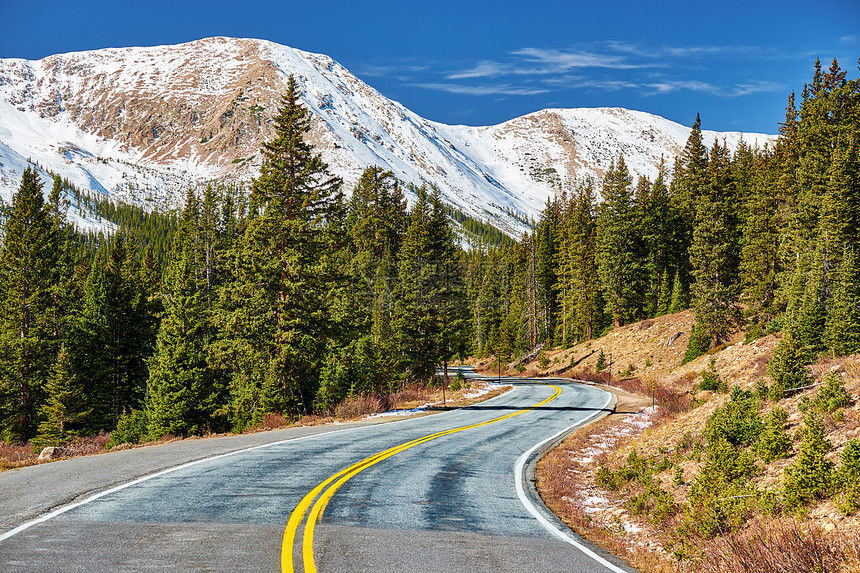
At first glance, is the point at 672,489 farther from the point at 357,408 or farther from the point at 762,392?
the point at 357,408

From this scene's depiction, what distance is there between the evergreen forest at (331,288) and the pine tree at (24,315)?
0.40 feet

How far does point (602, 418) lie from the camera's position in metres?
24.9

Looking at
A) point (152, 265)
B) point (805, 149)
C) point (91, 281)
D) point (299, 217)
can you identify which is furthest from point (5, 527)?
point (152, 265)

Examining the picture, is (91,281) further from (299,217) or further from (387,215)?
(299,217)

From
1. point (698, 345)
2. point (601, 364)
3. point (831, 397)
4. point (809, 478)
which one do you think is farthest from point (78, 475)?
point (601, 364)

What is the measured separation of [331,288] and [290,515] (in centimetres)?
2310

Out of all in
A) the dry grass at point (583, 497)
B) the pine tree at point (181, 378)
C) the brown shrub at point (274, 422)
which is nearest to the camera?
the dry grass at point (583, 497)

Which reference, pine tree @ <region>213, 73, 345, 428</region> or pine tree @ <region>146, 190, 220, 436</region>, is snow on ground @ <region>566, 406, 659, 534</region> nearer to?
pine tree @ <region>213, 73, 345, 428</region>

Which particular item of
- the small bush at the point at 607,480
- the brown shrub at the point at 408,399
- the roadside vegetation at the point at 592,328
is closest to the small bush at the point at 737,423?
the roadside vegetation at the point at 592,328

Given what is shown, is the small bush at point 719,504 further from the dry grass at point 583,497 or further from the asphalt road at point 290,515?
the asphalt road at point 290,515

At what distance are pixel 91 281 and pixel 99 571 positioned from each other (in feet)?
167

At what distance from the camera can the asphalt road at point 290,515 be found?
20.0 feet

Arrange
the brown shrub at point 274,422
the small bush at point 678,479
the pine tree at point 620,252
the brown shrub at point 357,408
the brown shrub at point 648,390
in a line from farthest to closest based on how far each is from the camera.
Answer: the pine tree at point 620,252
the brown shrub at point 357,408
the brown shrub at point 648,390
the brown shrub at point 274,422
the small bush at point 678,479

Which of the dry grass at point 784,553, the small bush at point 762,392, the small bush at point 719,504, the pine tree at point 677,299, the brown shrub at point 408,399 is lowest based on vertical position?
the brown shrub at point 408,399
